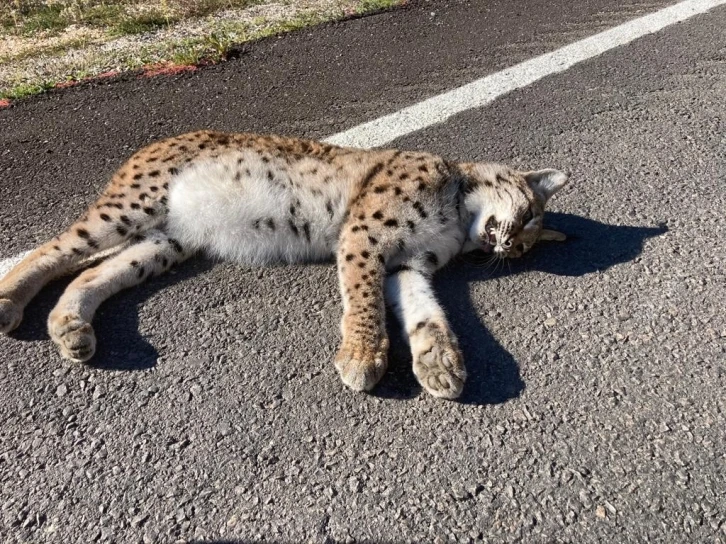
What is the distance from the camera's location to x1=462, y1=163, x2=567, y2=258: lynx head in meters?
3.64

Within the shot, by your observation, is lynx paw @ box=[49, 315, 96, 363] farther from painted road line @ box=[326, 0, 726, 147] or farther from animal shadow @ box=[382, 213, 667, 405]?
painted road line @ box=[326, 0, 726, 147]

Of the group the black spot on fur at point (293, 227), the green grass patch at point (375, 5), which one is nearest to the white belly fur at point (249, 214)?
the black spot on fur at point (293, 227)

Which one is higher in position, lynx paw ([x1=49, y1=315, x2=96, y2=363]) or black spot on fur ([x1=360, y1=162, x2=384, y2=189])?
black spot on fur ([x1=360, y1=162, x2=384, y2=189])

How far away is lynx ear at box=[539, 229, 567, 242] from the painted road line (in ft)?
4.66

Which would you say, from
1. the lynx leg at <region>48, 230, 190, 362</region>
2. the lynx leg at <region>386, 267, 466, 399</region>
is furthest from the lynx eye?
the lynx leg at <region>48, 230, 190, 362</region>

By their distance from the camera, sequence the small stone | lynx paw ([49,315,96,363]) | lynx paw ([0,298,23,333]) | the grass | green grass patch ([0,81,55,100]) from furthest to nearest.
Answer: the grass < green grass patch ([0,81,55,100]) < lynx paw ([0,298,23,333]) < lynx paw ([49,315,96,363]) < the small stone

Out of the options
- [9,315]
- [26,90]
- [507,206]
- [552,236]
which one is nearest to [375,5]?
[26,90]

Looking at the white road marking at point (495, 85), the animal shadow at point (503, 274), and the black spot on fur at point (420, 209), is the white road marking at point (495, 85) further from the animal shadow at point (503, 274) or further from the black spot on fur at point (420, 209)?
the animal shadow at point (503, 274)

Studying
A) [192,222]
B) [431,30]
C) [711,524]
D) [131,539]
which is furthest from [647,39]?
[131,539]

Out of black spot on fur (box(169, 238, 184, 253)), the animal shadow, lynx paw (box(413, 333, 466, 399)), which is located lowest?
the animal shadow

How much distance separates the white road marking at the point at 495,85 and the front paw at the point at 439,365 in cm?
204

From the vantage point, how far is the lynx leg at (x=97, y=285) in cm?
277

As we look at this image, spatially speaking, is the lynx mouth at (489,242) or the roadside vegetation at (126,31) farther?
the roadside vegetation at (126,31)

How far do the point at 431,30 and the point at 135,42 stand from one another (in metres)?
2.98
